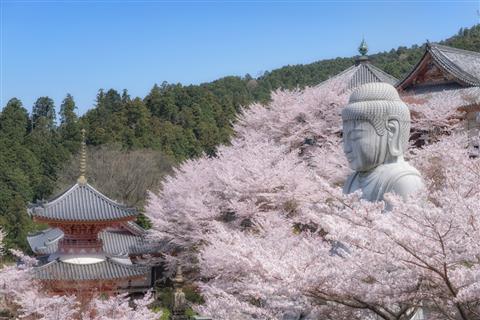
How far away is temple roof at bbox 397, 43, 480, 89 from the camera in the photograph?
19328 millimetres

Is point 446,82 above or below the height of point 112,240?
above

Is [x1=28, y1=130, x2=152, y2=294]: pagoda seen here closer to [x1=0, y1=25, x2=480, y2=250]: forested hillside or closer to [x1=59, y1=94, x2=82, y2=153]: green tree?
[x1=0, y1=25, x2=480, y2=250]: forested hillside

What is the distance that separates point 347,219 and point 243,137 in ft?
43.1

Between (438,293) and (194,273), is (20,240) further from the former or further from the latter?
(438,293)

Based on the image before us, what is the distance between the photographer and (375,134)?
5.32 meters

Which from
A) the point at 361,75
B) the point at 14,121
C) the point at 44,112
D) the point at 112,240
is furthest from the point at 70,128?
the point at 361,75

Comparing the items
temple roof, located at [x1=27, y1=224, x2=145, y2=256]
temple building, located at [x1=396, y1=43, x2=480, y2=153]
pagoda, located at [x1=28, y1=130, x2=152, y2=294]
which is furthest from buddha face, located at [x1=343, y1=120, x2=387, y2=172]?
temple roof, located at [x1=27, y1=224, x2=145, y2=256]

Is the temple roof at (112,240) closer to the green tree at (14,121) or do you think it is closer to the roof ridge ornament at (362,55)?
A: the roof ridge ornament at (362,55)

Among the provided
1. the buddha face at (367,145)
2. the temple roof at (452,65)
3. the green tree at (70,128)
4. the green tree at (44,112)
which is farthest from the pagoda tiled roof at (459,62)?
the green tree at (44,112)

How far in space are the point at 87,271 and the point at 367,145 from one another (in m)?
11.1

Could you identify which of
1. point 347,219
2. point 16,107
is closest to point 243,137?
point 347,219

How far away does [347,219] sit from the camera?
12.5 feet

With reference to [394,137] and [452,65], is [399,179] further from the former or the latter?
[452,65]

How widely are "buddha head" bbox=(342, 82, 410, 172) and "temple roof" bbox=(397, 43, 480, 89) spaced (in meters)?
14.8
